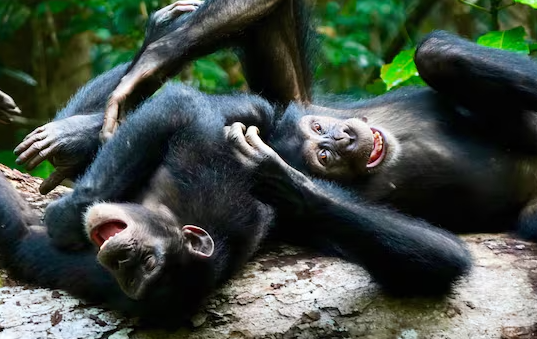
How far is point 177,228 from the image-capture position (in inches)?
102

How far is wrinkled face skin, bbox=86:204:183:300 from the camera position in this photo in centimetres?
234

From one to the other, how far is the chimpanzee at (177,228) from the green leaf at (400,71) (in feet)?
5.54

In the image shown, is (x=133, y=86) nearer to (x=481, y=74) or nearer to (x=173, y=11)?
(x=173, y=11)

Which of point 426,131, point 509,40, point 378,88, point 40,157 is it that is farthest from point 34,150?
point 378,88

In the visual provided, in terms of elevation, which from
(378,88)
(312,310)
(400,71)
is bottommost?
(378,88)

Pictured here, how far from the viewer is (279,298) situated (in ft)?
8.22

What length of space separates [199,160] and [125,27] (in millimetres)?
3097

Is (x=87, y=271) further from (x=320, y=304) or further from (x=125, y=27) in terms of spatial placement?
(x=125, y=27)

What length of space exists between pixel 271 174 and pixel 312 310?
53cm

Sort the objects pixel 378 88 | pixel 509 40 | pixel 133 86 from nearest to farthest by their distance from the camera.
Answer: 1. pixel 133 86
2. pixel 509 40
3. pixel 378 88

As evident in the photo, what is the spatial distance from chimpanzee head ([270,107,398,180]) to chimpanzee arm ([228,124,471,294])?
16.3 inches

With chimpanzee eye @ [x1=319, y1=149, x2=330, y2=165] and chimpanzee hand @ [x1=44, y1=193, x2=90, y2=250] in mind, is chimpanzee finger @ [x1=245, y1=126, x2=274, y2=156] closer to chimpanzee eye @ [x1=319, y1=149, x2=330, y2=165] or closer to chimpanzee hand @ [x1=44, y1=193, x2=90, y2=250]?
chimpanzee eye @ [x1=319, y1=149, x2=330, y2=165]

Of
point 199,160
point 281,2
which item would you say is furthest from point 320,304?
point 281,2

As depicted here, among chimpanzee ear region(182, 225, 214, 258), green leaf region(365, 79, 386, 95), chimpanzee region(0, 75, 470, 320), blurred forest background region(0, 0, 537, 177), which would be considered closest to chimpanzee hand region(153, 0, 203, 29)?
chimpanzee region(0, 75, 470, 320)
